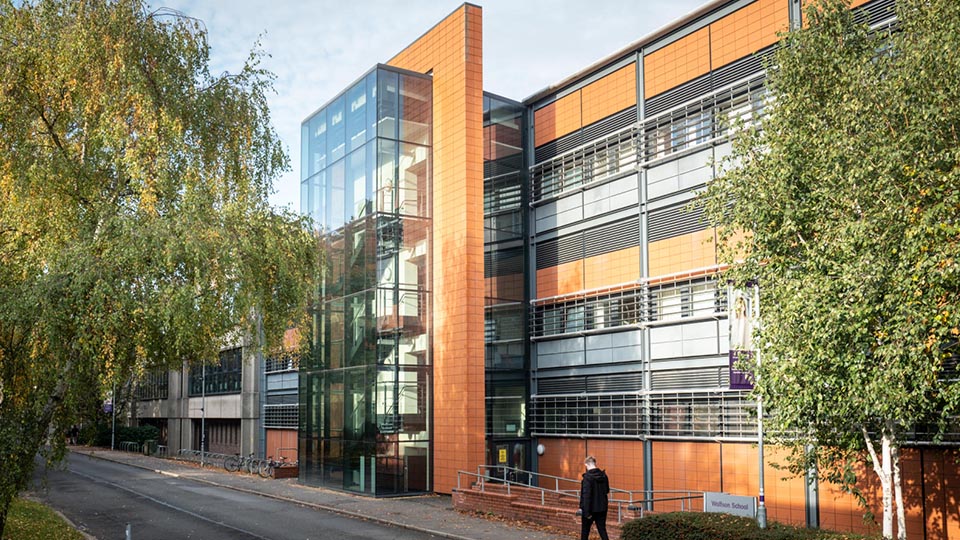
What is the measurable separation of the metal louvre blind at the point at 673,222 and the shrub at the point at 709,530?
9.37m

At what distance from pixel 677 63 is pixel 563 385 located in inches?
426

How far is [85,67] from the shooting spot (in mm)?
15148

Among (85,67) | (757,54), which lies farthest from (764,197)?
(85,67)

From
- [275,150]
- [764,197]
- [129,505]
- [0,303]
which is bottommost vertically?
[129,505]

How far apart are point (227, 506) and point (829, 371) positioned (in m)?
20.2

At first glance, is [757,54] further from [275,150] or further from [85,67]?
[85,67]

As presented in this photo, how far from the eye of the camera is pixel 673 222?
25.1 m

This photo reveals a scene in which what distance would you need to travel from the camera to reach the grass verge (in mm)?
19969

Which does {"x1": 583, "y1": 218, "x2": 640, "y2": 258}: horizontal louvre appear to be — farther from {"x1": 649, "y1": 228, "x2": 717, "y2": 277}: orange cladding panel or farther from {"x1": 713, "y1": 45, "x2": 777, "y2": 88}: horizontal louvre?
{"x1": 713, "y1": 45, "x2": 777, "y2": 88}: horizontal louvre

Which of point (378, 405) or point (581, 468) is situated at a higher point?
point (378, 405)

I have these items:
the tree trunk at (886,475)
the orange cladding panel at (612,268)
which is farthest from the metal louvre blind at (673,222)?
the tree trunk at (886,475)

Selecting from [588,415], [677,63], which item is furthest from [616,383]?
[677,63]

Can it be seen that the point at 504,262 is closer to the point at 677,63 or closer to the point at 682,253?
the point at 682,253

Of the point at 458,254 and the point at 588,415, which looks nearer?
the point at 588,415
